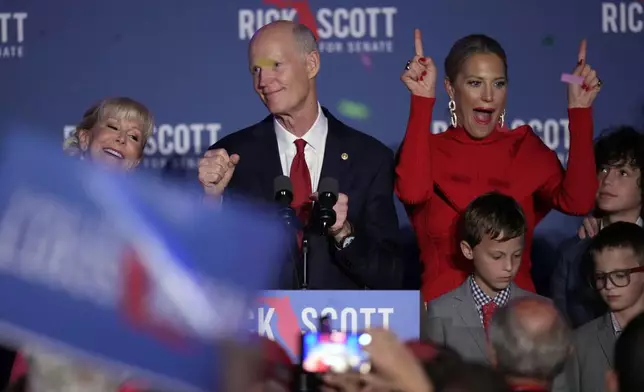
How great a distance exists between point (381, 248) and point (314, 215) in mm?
440

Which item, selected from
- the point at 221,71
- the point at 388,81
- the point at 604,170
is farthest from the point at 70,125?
the point at 604,170

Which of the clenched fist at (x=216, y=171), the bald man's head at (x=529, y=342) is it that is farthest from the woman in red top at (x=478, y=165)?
the bald man's head at (x=529, y=342)

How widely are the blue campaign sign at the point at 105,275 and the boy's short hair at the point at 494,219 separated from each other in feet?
3.90

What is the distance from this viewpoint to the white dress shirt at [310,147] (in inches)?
182

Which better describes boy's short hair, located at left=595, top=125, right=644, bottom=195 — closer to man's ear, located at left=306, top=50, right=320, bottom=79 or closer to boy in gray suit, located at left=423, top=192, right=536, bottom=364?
boy in gray suit, located at left=423, top=192, right=536, bottom=364

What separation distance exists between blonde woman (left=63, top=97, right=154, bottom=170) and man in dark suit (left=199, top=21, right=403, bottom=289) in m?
0.28

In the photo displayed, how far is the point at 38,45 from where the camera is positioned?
19.4 feet

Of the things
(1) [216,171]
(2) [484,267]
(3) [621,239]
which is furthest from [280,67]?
(3) [621,239]

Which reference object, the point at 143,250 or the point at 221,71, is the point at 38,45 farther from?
the point at 143,250

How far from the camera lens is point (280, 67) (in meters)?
4.57

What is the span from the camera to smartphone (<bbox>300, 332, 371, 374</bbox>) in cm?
330

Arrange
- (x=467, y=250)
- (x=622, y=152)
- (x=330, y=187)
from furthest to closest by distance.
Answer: (x=622, y=152), (x=467, y=250), (x=330, y=187)

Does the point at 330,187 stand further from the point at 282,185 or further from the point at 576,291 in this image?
the point at 576,291

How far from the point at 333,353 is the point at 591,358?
1.51 m
